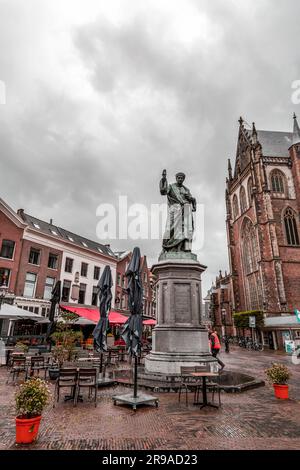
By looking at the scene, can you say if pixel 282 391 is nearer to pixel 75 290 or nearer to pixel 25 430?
pixel 25 430

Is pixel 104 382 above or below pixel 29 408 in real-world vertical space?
below

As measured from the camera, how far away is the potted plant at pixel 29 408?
13.5ft

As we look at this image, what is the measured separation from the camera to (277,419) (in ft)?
18.1

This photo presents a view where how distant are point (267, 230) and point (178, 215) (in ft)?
93.6

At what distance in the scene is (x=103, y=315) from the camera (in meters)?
9.70

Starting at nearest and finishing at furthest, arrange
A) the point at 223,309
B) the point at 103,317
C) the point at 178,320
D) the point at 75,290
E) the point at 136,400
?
the point at 136,400
the point at 178,320
the point at 103,317
the point at 75,290
the point at 223,309

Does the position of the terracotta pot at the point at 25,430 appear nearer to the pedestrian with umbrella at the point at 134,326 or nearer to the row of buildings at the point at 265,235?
the pedestrian with umbrella at the point at 134,326

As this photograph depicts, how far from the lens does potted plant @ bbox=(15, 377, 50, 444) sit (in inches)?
162

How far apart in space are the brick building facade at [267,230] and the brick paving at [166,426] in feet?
84.9

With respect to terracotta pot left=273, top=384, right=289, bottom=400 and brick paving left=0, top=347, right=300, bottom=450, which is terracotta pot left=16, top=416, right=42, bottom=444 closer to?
brick paving left=0, top=347, right=300, bottom=450

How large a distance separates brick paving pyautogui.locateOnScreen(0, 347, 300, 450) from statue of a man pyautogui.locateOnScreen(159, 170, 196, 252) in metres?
5.46

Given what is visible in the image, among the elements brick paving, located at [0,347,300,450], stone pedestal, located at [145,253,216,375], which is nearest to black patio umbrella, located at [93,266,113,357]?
stone pedestal, located at [145,253,216,375]

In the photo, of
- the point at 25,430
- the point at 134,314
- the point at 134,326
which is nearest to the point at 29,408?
the point at 25,430
